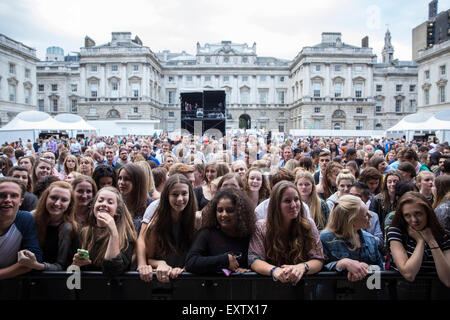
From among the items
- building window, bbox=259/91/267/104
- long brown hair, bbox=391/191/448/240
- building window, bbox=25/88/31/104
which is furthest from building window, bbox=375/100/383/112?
long brown hair, bbox=391/191/448/240

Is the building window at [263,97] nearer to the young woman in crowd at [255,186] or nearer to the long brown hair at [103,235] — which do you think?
the young woman in crowd at [255,186]

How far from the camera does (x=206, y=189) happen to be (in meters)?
5.41

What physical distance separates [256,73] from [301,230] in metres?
57.4

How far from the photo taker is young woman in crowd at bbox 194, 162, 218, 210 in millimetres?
5015

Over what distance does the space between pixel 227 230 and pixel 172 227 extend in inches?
25.6

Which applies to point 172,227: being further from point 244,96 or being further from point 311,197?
point 244,96

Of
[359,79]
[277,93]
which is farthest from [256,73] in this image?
[359,79]

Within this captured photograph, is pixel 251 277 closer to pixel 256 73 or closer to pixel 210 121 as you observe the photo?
pixel 210 121

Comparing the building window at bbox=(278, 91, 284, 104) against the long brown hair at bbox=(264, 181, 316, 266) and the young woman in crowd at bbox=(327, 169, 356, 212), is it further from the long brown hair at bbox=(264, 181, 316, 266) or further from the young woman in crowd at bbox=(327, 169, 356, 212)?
the long brown hair at bbox=(264, 181, 316, 266)

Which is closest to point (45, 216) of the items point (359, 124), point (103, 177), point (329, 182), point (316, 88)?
point (103, 177)

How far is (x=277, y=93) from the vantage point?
59344 mm

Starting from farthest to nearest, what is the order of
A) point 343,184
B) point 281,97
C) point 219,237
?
point 281,97
point 343,184
point 219,237

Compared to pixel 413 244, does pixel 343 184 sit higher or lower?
higher

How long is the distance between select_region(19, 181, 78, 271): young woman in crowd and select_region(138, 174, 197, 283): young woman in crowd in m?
0.74
